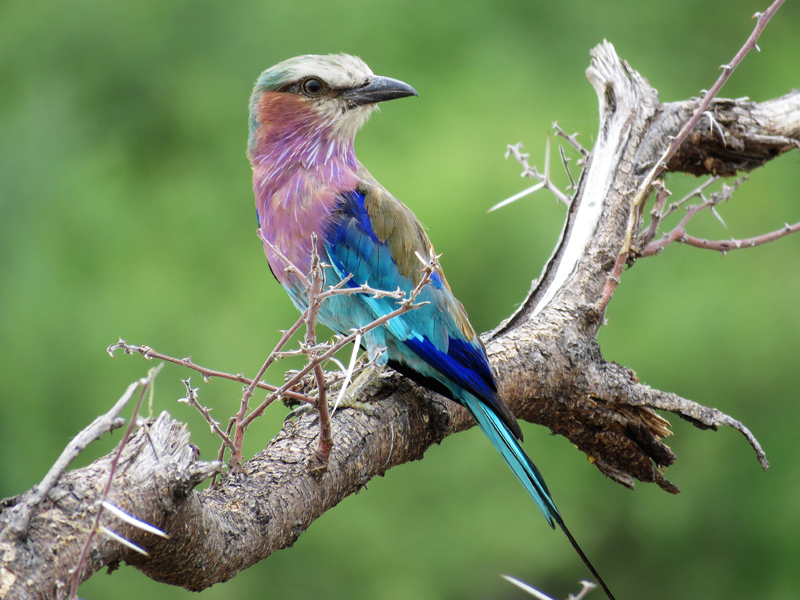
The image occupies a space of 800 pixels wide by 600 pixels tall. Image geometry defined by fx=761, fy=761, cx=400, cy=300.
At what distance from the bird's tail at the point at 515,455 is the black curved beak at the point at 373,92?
→ 35.1 inches

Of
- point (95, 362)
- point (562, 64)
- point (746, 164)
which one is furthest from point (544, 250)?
point (95, 362)

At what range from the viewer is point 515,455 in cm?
192

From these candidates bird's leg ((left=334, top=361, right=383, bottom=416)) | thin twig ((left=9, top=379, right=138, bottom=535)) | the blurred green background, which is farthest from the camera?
the blurred green background

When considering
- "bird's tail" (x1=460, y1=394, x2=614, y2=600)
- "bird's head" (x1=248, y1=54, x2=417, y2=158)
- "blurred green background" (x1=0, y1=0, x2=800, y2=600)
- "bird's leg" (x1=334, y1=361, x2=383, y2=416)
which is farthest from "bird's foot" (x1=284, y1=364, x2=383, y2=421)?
"blurred green background" (x1=0, y1=0, x2=800, y2=600)

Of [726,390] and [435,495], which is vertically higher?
[726,390]

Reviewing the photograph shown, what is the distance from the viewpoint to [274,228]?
2020 mm

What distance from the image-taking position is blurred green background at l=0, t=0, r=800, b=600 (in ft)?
12.6

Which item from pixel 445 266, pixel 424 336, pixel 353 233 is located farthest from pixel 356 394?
pixel 445 266

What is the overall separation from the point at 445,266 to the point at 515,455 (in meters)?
1.99

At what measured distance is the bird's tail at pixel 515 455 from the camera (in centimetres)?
188

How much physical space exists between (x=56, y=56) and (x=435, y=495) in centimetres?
337

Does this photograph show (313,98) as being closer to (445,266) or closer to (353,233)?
(353,233)

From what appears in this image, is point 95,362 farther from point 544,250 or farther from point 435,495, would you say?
point 544,250

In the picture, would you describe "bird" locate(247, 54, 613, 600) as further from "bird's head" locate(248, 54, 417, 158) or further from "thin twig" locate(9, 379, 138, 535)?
"thin twig" locate(9, 379, 138, 535)
